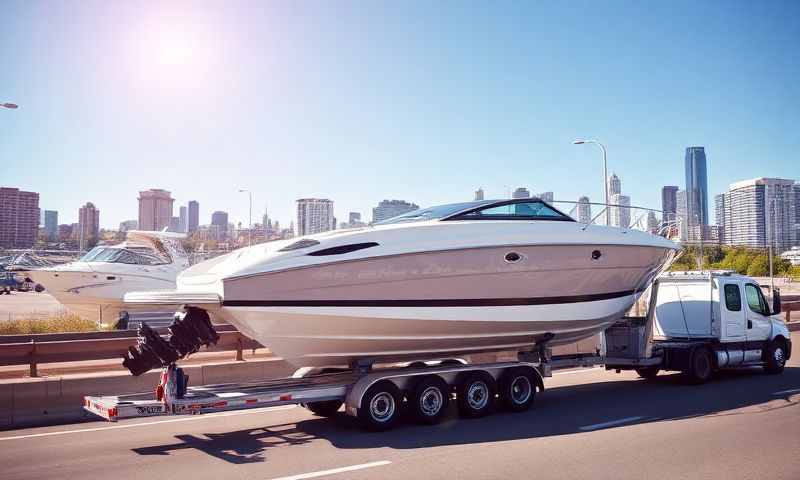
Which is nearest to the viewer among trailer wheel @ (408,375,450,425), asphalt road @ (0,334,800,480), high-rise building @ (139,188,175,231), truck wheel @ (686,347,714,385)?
asphalt road @ (0,334,800,480)

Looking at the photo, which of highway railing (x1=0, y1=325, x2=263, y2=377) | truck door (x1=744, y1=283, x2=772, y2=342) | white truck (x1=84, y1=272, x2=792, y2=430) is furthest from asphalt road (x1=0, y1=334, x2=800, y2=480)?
truck door (x1=744, y1=283, x2=772, y2=342)

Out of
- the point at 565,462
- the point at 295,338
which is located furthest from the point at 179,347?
the point at 565,462

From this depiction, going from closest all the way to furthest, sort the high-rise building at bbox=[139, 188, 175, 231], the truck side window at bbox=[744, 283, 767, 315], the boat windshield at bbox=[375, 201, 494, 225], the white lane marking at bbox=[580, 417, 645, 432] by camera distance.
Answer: the white lane marking at bbox=[580, 417, 645, 432], the boat windshield at bbox=[375, 201, 494, 225], the truck side window at bbox=[744, 283, 767, 315], the high-rise building at bbox=[139, 188, 175, 231]

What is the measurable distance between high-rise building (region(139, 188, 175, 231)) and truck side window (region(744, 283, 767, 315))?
432 feet

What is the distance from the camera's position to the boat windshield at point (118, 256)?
21.7 m

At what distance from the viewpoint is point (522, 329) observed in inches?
404

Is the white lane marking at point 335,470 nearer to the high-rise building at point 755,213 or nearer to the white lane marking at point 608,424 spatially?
the white lane marking at point 608,424

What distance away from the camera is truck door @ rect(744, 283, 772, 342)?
44.6ft

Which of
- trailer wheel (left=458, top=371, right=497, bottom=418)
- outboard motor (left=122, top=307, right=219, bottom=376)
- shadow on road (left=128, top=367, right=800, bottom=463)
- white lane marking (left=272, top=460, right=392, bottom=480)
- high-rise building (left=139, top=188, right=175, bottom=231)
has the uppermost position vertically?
high-rise building (left=139, top=188, right=175, bottom=231)

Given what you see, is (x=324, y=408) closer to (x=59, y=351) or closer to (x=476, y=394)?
(x=476, y=394)

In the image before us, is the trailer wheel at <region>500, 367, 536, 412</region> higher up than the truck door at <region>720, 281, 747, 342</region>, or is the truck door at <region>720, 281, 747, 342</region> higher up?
the truck door at <region>720, 281, 747, 342</region>

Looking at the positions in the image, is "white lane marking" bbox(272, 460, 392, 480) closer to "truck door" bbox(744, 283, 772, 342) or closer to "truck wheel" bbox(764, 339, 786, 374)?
"truck door" bbox(744, 283, 772, 342)

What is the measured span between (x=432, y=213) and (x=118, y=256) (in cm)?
1496

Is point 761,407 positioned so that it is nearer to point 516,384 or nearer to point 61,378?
point 516,384
